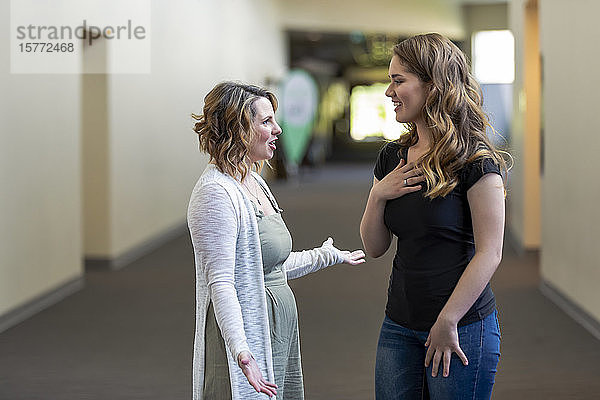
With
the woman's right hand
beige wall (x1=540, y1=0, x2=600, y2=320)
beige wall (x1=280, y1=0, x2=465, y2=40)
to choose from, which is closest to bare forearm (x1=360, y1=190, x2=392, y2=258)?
the woman's right hand

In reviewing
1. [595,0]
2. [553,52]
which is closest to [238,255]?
[595,0]

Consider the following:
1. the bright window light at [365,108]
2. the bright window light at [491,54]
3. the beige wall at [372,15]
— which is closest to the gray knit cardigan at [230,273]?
the beige wall at [372,15]

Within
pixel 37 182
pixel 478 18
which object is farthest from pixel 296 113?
pixel 37 182

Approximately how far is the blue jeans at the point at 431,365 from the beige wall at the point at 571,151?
3945mm

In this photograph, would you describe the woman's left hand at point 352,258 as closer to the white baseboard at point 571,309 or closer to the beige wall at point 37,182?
the white baseboard at point 571,309

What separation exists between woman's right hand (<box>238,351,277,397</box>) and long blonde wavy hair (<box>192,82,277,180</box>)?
492 millimetres

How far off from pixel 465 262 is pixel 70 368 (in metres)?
3.62

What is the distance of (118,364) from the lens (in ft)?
17.4

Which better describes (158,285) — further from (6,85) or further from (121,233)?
(6,85)

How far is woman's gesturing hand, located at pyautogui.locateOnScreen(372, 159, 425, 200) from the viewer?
2.17 metres

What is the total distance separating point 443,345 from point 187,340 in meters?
3.93

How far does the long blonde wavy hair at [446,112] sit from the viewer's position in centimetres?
212

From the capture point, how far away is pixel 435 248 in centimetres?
216

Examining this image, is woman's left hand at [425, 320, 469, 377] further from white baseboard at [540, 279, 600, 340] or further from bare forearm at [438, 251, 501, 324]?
white baseboard at [540, 279, 600, 340]
